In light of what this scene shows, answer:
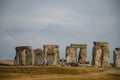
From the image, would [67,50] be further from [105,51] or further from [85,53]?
[105,51]

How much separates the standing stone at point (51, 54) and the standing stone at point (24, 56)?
2160mm

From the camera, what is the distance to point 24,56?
44.4m

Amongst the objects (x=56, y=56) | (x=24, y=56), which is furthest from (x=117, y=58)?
(x=24, y=56)

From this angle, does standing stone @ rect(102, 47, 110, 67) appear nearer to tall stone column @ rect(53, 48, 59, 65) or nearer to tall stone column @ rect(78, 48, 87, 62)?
tall stone column @ rect(78, 48, 87, 62)

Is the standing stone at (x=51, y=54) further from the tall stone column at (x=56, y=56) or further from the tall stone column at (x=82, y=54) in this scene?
the tall stone column at (x=82, y=54)

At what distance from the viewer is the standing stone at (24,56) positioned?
1699 inches

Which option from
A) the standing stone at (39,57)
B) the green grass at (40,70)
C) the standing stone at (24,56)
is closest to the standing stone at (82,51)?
the standing stone at (39,57)

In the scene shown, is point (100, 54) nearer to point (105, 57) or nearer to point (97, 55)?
point (97, 55)

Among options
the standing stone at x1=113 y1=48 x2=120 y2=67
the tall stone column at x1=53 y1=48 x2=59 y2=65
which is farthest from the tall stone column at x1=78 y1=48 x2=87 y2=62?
the standing stone at x1=113 y1=48 x2=120 y2=67

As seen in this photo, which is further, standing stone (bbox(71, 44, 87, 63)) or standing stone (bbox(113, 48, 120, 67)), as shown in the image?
standing stone (bbox(71, 44, 87, 63))

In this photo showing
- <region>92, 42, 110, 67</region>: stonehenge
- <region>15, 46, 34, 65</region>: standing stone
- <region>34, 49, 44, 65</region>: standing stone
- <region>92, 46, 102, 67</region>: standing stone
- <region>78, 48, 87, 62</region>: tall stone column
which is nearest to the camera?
<region>15, 46, 34, 65</region>: standing stone

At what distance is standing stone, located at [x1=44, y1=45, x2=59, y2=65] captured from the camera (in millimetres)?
43219

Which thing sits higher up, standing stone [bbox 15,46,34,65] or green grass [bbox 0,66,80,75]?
standing stone [bbox 15,46,34,65]

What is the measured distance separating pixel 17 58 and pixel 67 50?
8.03 meters
